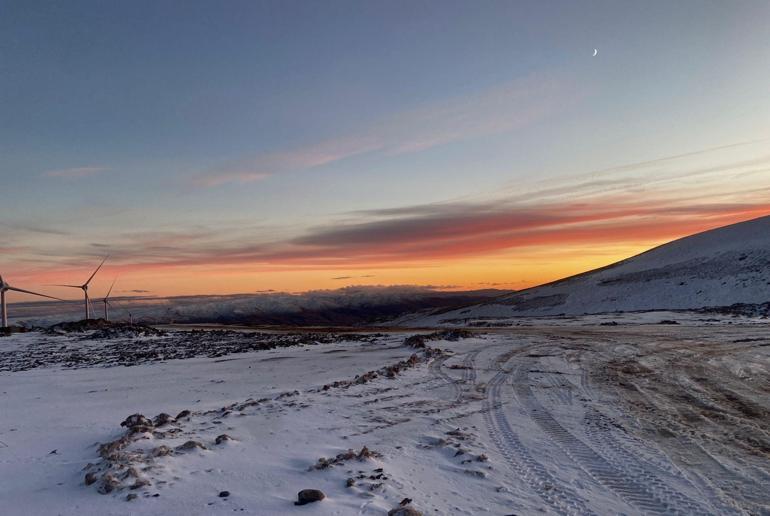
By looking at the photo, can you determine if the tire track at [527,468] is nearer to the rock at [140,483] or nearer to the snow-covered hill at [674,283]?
the rock at [140,483]

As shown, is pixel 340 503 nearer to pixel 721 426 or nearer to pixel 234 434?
pixel 234 434

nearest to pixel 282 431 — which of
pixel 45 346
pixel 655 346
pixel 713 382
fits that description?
pixel 713 382

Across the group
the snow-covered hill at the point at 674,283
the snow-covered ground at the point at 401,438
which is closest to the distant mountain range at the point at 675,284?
the snow-covered hill at the point at 674,283

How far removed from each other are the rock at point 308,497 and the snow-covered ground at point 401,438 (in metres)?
0.17

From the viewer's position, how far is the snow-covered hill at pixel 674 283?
59.2 metres

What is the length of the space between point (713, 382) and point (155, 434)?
14004 mm

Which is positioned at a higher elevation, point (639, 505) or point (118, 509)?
point (118, 509)

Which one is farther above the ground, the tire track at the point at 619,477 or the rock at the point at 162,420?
the rock at the point at 162,420

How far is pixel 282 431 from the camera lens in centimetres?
893

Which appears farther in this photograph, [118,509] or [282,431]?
[282,431]

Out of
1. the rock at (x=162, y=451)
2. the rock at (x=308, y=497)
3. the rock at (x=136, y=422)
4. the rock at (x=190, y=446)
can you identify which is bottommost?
the rock at (x=308, y=497)

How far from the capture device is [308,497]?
576 cm

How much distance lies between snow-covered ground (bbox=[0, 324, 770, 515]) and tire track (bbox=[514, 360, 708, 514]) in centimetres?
3

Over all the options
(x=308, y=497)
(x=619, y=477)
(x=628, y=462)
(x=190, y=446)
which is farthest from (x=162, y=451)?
(x=628, y=462)
